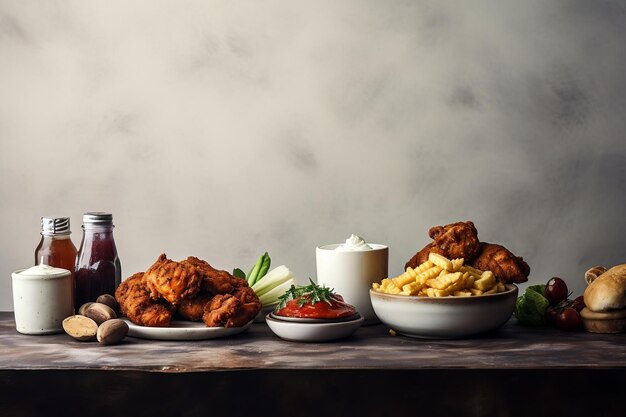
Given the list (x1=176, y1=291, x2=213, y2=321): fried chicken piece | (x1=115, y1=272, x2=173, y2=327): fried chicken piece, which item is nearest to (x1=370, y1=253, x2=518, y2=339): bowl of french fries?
(x1=176, y1=291, x2=213, y2=321): fried chicken piece

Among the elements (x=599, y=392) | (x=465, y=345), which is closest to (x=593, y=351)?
(x=599, y=392)

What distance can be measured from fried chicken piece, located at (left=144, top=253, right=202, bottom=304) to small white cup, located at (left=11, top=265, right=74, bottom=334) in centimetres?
24

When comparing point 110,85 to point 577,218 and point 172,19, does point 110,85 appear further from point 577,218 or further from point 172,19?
point 577,218

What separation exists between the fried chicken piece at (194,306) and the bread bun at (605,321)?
104cm

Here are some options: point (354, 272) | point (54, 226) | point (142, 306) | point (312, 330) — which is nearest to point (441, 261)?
point (354, 272)

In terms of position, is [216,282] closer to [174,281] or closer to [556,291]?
[174,281]

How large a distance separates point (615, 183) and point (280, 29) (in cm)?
189

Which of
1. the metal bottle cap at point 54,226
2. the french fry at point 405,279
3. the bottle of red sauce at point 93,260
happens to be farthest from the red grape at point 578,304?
the metal bottle cap at point 54,226

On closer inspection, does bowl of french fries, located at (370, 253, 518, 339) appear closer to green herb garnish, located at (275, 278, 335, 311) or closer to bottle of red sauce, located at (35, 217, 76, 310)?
green herb garnish, located at (275, 278, 335, 311)

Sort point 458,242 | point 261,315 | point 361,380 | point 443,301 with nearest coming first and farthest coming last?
point 361,380
point 443,301
point 458,242
point 261,315

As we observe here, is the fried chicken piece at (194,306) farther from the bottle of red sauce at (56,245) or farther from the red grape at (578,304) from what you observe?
the red grape at (578,304)

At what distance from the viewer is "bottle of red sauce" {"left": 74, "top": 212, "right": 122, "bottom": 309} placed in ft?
7.59

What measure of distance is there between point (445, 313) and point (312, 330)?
0.34m

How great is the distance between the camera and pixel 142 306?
213 centimetres
